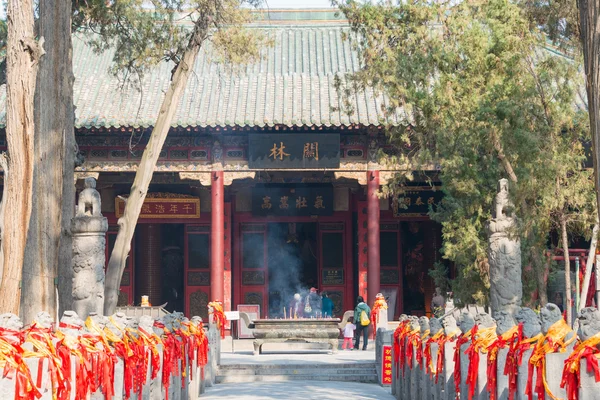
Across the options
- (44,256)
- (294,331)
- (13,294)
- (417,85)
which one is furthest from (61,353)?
(294,331)

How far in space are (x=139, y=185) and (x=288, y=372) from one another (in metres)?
3.50

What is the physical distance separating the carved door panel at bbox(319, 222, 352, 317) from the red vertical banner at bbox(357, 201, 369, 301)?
2.70 ft

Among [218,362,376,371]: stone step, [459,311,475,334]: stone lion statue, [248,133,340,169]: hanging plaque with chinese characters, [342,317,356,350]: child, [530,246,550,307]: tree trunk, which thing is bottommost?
[218,362,376,371]: stone step

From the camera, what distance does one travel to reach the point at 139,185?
13.9 metres

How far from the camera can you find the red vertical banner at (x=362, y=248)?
826 inches

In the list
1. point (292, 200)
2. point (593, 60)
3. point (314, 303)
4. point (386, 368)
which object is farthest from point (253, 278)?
point (593, 60)

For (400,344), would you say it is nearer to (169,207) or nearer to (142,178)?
(142,178)

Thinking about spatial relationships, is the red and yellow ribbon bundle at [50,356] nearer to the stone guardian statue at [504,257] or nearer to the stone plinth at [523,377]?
the stone plinth at [523,377]

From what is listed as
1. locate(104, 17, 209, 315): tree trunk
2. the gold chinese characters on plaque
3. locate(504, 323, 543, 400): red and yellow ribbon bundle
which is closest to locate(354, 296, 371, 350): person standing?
locate(104, 17, 209, 315): tree trunk

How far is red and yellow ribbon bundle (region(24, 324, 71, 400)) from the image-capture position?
6.00 metres

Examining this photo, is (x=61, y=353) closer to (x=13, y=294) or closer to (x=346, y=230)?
(x=13, y=294)

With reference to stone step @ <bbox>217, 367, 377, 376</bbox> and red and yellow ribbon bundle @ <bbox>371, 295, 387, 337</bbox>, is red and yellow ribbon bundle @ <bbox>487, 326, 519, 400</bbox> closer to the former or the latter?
stone step @ <bbox>217, 367, 377, 376</bbox>

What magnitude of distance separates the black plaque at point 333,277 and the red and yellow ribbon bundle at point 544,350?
51.5 ft

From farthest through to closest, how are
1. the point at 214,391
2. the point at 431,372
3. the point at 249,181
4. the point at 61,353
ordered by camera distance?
the point at 249,181
the point at 214,391
the point at 431,372
the point at 61,353
